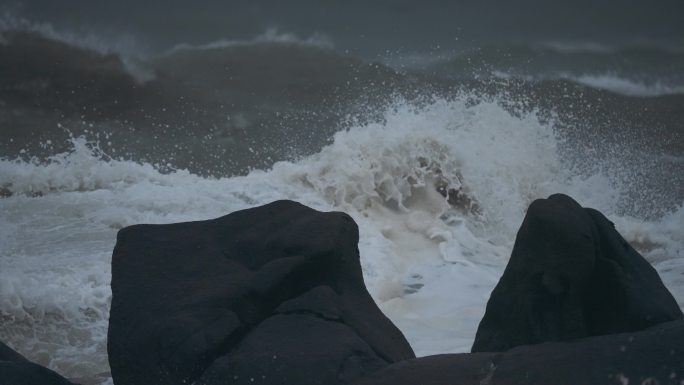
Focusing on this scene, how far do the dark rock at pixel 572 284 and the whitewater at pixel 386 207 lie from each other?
184 cm

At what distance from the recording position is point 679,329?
290 centimetres

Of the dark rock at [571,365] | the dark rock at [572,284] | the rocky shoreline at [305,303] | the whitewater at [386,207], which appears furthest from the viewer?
the whitewater at [386,207]

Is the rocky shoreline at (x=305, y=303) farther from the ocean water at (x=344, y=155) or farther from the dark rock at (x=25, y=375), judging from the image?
the ocean water at (x=344, y=155)

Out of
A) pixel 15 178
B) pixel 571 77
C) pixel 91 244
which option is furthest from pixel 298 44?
pixel 91 244

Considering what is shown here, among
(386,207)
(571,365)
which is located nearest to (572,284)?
(571,365)

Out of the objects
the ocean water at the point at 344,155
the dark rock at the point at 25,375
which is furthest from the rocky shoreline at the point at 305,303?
the ocean water at the point at 344,155

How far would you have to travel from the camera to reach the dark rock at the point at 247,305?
329 cm

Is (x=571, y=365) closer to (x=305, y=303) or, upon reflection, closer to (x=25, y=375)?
(x=305, y=303)

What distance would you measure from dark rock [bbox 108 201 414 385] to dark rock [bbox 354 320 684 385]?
28 cm

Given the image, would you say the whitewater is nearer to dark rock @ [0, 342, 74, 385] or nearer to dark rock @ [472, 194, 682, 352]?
dark rock @ [472, 194, 682, 352]

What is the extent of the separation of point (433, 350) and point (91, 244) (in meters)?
2.76

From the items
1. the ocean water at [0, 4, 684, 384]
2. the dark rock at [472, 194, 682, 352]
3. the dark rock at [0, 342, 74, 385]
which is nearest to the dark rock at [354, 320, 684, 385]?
the dark rock at [472, 194, 682, 352]

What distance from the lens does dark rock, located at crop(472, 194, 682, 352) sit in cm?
368

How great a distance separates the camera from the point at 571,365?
2.87m
